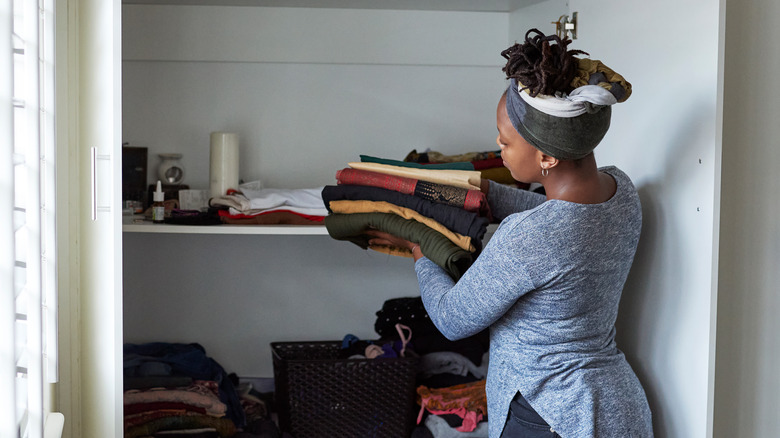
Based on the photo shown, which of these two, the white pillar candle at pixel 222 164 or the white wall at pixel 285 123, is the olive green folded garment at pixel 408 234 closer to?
the white pillar candle at pixel 222 164

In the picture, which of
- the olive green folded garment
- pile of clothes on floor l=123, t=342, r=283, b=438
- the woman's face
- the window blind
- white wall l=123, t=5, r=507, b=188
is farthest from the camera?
white wall l=123, t=5, r=507, b=188

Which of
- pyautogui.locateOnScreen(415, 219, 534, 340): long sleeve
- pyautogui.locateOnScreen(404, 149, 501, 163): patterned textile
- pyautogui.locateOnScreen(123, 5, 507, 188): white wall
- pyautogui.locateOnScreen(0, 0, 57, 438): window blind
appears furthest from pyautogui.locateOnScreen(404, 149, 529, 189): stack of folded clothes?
pyautogui.locateOnScreen(0, 0, 57, 438): window blind

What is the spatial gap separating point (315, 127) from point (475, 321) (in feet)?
3.57

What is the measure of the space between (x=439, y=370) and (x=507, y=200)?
1.82 ft

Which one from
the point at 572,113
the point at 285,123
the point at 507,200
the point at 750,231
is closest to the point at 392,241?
the point at 507,200

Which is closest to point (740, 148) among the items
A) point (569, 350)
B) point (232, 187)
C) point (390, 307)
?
point (569, 350)

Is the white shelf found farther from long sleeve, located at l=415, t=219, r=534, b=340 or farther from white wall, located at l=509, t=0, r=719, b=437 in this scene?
white wall, located at l=509, t=0, r=719, b=437

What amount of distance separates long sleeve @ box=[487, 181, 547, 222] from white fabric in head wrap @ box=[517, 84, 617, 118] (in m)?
0.37

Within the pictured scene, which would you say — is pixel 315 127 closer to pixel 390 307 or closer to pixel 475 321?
pixel 390 307

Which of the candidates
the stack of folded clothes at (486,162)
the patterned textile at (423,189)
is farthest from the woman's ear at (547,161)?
the stack of folded clothes at (486,162)

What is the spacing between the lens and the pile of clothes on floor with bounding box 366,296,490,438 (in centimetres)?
162

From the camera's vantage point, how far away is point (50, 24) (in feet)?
2.97

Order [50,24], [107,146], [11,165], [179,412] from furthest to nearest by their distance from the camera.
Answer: [179,412]
[107,146]
[50,24]
[11,165]

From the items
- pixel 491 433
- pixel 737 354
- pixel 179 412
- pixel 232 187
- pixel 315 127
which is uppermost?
pixel 315 127
